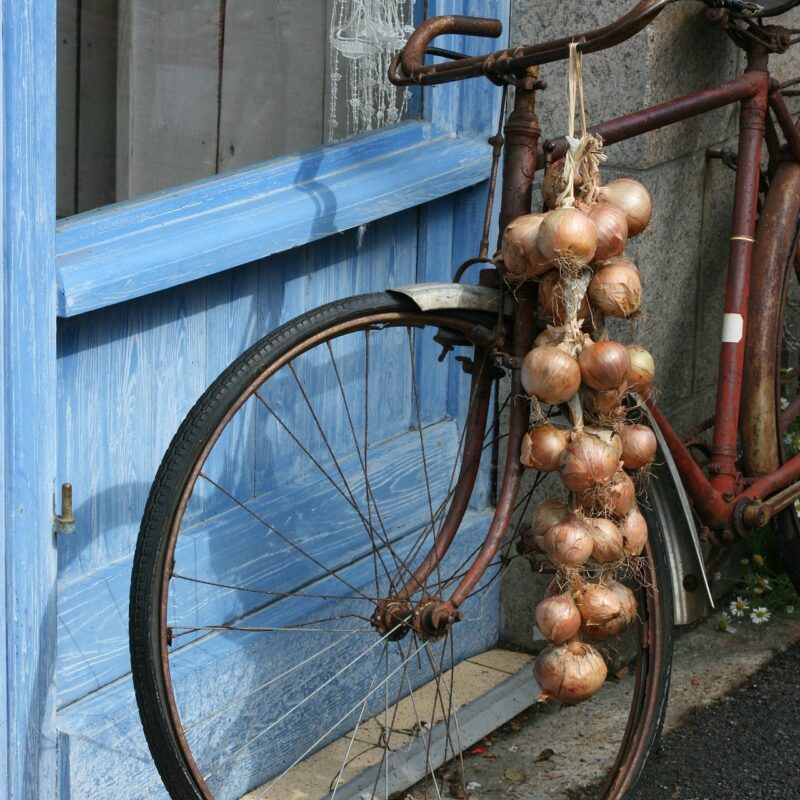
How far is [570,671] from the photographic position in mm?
2406

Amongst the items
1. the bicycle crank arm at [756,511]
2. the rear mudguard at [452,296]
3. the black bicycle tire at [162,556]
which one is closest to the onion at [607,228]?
the rear mudguard at [452,296]

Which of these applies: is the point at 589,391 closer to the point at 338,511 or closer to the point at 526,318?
the point at 526,318

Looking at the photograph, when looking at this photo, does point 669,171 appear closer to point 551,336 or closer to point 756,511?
point 756,511

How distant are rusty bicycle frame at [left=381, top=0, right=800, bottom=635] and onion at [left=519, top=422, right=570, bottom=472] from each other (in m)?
0.09

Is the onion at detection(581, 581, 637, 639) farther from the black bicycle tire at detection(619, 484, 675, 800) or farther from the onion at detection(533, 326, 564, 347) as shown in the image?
the onion at detection(533, 326, 564, 347)

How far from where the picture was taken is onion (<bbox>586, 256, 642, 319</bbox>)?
2.37 metres

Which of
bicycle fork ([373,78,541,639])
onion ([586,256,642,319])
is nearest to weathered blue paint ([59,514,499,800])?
bicycle fork ([373,78,541,639])

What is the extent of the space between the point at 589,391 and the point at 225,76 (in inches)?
45.2

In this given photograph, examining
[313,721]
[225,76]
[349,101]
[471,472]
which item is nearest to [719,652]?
[313,721]

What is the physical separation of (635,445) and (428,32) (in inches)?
33.7

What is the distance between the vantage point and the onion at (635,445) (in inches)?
98.3

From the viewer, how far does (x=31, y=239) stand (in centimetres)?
234

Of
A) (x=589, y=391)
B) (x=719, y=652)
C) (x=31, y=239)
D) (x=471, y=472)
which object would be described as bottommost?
(x=719, y=652)

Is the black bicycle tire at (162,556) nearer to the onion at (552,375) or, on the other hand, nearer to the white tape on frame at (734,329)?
the onion at (552,375)
